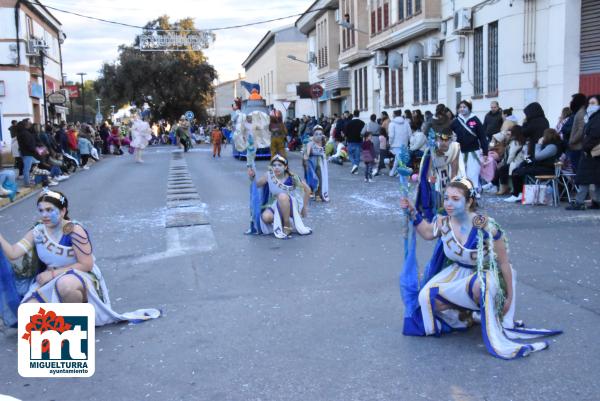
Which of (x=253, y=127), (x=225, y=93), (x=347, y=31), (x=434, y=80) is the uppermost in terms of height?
(x=225, y=93)

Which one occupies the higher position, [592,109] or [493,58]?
[493,58]

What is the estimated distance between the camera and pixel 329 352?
4867 mm

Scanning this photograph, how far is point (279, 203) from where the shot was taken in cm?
969

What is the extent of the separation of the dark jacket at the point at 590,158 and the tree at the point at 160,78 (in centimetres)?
5193

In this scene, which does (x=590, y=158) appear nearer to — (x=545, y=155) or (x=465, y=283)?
(x=545, y=155)

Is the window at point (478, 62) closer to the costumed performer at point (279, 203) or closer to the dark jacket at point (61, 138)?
the costumed performer at point (279, 203)

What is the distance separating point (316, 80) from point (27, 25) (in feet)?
62.8

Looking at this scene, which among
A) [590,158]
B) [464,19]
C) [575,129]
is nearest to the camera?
[590,158]

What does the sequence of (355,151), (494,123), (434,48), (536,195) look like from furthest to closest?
1. (434,48)
2. (355,151)
3. (494,123)
4. (536,195)

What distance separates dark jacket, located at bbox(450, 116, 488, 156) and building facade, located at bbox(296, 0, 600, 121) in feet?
16.9

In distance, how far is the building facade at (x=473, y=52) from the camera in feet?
52.4

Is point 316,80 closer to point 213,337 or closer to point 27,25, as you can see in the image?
point 27,25

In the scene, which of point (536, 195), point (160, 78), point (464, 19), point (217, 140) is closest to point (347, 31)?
point (217, 140)

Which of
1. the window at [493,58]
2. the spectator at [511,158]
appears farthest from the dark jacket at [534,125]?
the window at [493,58]
